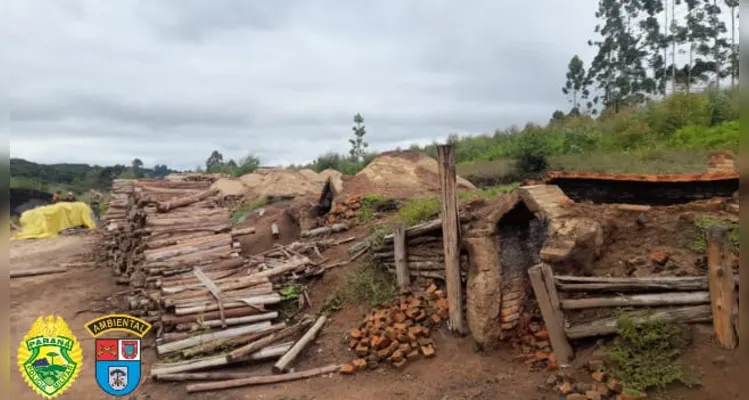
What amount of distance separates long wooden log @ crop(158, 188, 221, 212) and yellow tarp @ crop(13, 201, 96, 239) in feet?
28.4

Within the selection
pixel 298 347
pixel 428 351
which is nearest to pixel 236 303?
pixel 298 347

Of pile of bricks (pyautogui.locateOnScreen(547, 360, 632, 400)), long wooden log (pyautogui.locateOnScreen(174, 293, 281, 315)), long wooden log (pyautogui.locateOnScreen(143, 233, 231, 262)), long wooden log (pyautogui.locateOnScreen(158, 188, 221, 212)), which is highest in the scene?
long wooden log (pyautogui.locateOnScreen(158, 188, 221, 212))

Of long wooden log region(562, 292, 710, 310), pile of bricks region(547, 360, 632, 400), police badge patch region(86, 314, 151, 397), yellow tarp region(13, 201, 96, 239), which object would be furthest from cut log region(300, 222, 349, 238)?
yellow tarp region(13, 201, 96, 239)

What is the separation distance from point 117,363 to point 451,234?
4051 millimetres

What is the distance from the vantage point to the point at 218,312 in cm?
739

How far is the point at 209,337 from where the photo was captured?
23.1 feet

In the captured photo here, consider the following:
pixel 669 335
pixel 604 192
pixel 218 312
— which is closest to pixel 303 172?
pixel 218 312

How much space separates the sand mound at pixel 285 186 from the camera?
49.1ft

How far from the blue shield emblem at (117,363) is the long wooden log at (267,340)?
133 inches

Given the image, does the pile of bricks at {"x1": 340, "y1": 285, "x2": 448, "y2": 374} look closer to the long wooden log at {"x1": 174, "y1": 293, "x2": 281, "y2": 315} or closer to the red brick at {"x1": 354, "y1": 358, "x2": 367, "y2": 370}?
the red brick at {"x1": 354, "y1": 358, "x2": 367, "y2": 370}

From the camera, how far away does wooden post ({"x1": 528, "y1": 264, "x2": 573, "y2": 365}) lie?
543 cm

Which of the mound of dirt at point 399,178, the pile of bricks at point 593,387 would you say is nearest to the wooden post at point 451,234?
the pile of bricks at point 593,387

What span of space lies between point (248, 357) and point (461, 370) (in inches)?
103

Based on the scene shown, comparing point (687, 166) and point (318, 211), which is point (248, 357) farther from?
point (687, 166)
